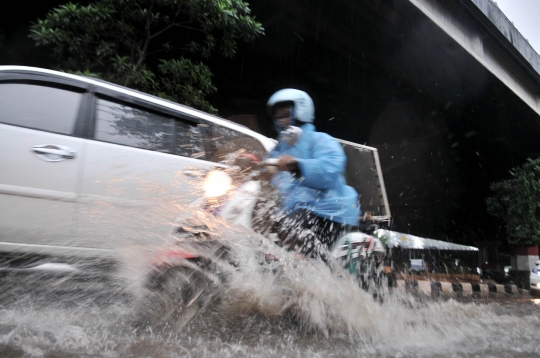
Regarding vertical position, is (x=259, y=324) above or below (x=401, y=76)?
below

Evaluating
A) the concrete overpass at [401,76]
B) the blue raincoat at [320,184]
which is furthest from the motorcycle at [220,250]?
the concrete overpass at [401,76]

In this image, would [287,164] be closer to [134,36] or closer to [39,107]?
[39,107]

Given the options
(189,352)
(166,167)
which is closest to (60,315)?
(189,352)

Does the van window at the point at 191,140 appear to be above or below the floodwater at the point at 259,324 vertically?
above

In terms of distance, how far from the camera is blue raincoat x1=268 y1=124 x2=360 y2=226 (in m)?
2.59

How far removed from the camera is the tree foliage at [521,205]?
16984 mm

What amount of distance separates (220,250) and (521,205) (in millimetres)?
17441

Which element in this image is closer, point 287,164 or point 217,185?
point 287,164

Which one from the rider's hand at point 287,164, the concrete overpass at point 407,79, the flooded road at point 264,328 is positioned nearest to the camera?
the flooded road at point 264,328

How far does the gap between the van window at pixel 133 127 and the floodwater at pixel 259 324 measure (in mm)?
1251

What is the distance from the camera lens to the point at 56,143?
339 centimetres

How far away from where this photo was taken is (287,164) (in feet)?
8.48

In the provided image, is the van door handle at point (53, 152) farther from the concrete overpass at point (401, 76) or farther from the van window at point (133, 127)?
the concrete overpass at point (401, 76)

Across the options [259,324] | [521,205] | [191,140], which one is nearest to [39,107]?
[191,140]
